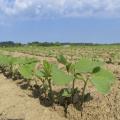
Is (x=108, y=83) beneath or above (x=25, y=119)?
above

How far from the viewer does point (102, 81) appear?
6414 millimetres

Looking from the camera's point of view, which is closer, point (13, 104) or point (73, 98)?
point (73, 98)

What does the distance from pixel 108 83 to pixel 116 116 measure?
0.45 metres

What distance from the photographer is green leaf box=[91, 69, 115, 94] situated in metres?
6.30

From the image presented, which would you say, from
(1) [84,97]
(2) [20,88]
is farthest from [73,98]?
(2) [20,88]

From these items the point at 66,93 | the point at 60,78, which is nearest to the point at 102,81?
the point at 60,78

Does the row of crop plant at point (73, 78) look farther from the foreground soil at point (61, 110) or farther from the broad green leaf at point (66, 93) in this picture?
the foreground soil at point (61, 110)

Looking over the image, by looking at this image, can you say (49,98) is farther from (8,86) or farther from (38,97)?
(8,86)

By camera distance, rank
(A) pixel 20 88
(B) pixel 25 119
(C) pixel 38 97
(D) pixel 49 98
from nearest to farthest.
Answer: (B) pixel 25 119, (D) pixel 49 98, (C) pixel 38 97, (A) pixel 20 88

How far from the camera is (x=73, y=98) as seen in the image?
22.7 feet

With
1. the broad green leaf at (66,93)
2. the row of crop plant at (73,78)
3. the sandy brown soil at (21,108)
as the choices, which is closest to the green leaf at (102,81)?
the row of crop plant at (73,78)

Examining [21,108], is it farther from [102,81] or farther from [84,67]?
[102,81]

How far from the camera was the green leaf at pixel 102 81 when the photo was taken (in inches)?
248

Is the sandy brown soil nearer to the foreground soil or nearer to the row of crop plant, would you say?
the foreground soil
